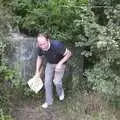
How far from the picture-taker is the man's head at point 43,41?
7211mm

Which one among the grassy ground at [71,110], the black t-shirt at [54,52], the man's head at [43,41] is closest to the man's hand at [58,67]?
the black t-shirt at [54,52]

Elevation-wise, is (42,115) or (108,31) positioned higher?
(108,31)

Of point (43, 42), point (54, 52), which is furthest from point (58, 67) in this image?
point (43, 42)

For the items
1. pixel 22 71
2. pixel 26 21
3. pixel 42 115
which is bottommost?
pixel 42 115

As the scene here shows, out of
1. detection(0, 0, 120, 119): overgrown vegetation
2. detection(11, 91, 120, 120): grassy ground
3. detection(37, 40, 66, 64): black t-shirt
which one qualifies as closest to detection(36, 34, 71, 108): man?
detection(37, 40, 66, 64): black t-shirt

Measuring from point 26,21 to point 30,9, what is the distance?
266 millimetres

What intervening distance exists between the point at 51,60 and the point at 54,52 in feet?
0.55

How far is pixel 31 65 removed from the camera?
8.14 m

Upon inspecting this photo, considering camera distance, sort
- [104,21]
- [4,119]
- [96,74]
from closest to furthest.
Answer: [4,119]
[96,74]
[104,21]

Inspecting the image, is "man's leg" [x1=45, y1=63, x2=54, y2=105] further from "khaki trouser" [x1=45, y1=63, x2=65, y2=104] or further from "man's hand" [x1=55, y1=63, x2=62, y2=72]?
"man's hand" [x1=55, y1=63, x2=62, y2=72]

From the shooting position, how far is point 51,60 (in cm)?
754

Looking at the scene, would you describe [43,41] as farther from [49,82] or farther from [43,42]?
[49,82]

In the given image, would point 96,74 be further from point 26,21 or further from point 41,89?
point 26,21

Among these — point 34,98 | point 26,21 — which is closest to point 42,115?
point 34,98
